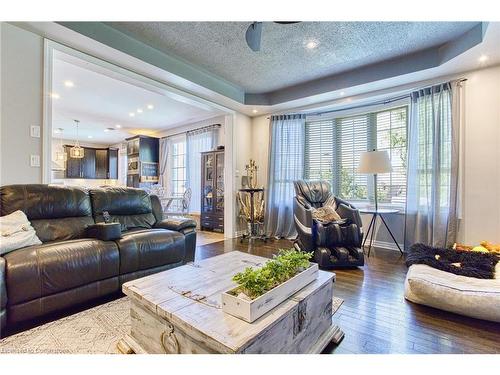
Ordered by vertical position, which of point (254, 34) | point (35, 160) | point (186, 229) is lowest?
point (186, 229)

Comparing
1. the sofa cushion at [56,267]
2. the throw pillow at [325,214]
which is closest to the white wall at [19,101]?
the sofa cushion at [56,267]

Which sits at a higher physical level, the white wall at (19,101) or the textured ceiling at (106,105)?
the textured ceiling at (106,105)

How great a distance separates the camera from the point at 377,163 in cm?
355

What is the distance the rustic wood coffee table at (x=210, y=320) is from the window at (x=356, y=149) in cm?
311

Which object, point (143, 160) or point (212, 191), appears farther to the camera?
point (143, 160)

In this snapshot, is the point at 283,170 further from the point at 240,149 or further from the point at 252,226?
the point at 252,226

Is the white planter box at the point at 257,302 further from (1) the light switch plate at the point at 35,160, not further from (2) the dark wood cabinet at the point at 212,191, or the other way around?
(2) the dark wood cabinet at the point at 212,191

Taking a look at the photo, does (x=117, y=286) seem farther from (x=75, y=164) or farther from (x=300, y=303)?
(x=75, y=164)

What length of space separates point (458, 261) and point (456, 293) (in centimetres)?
92

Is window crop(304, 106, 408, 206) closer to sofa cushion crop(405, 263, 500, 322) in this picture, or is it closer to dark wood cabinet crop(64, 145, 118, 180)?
sofa cushion crop(405, 263, 500, 322)

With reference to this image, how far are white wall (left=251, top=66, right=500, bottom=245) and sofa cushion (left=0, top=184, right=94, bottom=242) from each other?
4.53 meters

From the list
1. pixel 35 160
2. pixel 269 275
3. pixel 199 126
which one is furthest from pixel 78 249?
pixel 199 126

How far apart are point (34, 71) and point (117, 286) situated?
7.29 feet

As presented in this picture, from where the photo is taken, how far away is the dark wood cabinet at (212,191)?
541 cm
